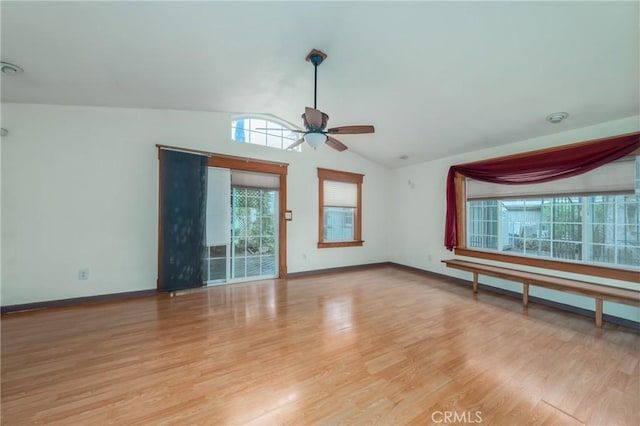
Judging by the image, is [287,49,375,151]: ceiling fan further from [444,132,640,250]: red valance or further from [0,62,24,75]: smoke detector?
[0,62,24,75]: smoke detector

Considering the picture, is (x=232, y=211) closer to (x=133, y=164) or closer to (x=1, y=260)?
(x=133, y=164)

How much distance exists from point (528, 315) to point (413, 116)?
124 inches

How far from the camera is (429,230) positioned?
5.36 meters

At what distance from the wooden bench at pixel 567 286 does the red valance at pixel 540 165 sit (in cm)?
92

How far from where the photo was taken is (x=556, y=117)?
10.2 ft

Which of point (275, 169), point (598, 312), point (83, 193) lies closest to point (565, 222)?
point (598, 312)

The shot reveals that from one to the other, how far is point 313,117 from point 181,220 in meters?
2.77

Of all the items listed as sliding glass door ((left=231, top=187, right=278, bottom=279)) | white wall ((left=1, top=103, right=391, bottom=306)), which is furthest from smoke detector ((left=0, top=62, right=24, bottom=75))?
sliding glass door ((left=231, top=187, right=278, bottom=279))

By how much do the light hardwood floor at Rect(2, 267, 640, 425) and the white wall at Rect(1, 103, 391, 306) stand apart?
18.0 inches

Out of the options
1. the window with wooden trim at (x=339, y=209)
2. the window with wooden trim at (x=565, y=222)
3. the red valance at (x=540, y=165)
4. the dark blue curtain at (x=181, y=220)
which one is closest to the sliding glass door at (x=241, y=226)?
the dark blue curtain at (x=181, y=220)

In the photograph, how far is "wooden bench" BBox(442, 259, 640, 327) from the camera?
266cm

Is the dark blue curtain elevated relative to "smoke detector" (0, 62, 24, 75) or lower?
lower

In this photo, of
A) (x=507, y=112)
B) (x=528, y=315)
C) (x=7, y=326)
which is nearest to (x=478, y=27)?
(x=507, y=112)

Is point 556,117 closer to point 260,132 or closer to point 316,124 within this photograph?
point 316,124
